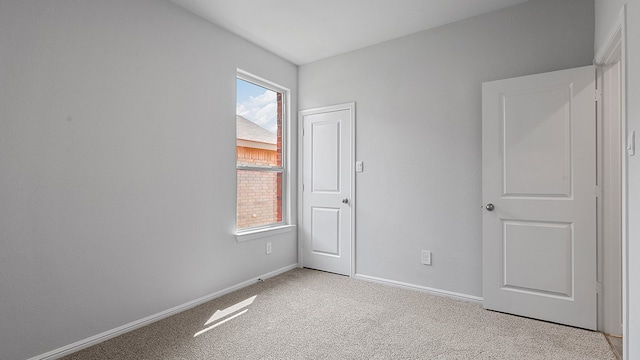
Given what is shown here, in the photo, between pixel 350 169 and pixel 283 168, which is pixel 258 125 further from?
pixel 350 169

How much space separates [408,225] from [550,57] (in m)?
1.82

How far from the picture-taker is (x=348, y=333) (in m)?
2.31

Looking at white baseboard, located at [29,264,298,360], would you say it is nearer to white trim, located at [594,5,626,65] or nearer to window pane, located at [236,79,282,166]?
window pane, located at [236,79,282,166]

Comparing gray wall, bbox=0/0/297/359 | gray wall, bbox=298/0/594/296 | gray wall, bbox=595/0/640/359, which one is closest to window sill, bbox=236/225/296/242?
gray wall, bbox=0/0/297/359

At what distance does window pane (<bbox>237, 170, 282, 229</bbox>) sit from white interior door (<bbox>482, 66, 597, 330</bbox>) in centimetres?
221

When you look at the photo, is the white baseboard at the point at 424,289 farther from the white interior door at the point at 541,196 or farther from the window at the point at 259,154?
the window at the point at 259,154

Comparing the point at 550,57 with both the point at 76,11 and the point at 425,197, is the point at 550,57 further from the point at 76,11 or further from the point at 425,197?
the point at 76,11

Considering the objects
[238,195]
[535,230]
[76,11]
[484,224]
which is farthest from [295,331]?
[76,11]

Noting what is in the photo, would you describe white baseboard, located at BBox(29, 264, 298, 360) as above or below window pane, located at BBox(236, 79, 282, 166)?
below

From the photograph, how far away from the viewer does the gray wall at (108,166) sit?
6.15ft

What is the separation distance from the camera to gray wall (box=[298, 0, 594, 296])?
263cm

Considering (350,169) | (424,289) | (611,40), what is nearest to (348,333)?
(424,289)

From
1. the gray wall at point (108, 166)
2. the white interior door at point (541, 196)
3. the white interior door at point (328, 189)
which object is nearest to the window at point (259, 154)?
the gray wall at point (108, 166)

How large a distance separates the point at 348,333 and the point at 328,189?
179 centimetres
